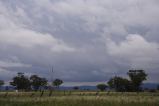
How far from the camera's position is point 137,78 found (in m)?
145

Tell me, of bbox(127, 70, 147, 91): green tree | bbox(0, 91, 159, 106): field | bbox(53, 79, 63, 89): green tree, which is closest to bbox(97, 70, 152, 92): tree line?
bbox(127, 70, 147, 91): green tree

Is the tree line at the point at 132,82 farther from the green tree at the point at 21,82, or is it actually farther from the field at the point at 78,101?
the field at the point at 78,101

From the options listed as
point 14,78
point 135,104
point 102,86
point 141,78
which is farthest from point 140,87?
point 135,104

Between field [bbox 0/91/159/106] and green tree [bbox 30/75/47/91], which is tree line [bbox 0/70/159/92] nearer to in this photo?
green tree [bbox 30/75/47/91]

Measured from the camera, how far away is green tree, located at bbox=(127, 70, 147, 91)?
14538cm

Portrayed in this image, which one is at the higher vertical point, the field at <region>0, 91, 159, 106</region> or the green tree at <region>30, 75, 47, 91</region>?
the green tree at <region>30, 75, 47, 91</region>

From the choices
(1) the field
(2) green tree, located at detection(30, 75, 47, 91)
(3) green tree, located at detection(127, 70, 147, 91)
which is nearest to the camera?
(1) the field

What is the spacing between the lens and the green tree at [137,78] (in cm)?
14538

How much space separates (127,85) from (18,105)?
402 feet

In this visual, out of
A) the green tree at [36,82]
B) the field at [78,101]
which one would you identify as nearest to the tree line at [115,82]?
the green tree at [36,82]

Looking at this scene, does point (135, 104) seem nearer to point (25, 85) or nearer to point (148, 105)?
point (148, 105)

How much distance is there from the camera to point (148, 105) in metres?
29.8

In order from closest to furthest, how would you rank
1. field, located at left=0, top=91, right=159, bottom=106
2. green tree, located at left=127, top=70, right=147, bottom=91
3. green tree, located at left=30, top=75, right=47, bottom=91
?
field, located at left=0, top=91, right=159, bottom=106 < green tree, located at left=127, top=70, right=147, bottom=91 < green tree, located at left=30, top=75, right=47, bottom=91

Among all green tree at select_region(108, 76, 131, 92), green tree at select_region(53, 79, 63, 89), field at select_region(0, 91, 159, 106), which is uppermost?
green tree at select_region(53, 79, 63, 89)
